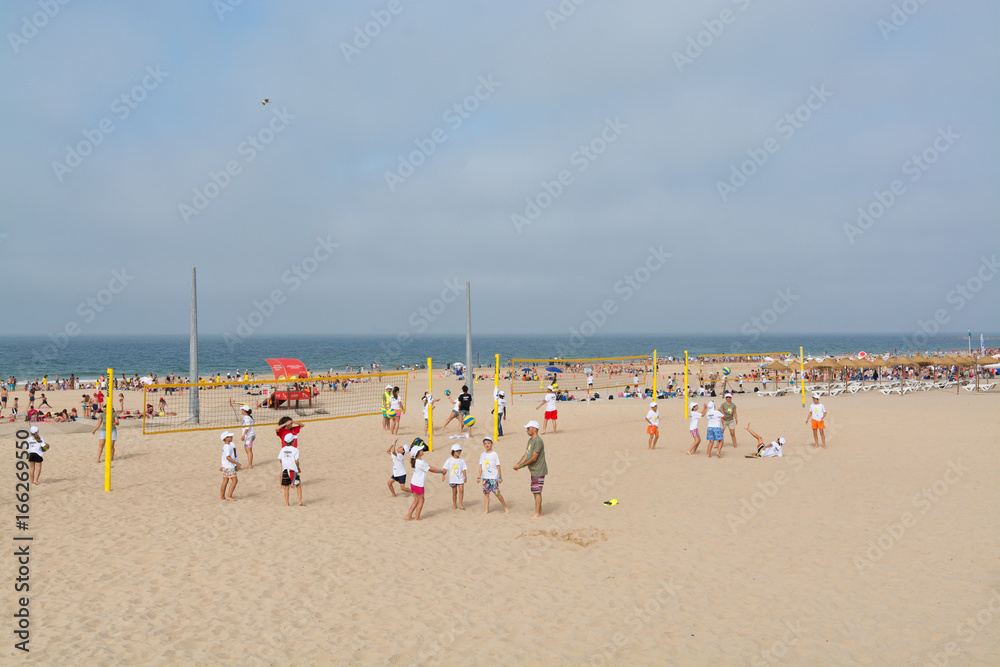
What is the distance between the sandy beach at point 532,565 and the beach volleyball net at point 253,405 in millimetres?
4299

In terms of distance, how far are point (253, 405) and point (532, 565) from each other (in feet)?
70.9

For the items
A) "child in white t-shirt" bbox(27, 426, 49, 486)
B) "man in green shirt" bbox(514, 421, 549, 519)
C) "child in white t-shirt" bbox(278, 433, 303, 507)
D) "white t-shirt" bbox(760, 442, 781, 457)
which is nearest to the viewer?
"man in green shirt" bbox(514, 421, 549, 519)

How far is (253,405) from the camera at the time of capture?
85.5 feet

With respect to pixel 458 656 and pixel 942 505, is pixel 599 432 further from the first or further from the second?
pixel 458 656

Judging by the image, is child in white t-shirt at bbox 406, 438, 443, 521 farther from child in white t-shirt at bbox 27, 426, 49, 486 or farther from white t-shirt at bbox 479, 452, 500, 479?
child in white t-shirt at bbox 27, 426, 49, 486

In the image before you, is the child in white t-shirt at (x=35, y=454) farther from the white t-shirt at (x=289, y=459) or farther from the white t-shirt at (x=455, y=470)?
the white t-shirt at (x=455, y=470)

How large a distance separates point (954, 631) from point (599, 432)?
11.7m

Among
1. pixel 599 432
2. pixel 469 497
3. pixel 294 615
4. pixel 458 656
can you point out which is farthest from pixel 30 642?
pixel 599 432

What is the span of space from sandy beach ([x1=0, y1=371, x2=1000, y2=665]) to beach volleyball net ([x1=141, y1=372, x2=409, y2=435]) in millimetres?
4299

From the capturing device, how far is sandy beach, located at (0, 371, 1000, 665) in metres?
5.54

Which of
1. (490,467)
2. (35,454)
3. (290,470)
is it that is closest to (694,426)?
(490,467)

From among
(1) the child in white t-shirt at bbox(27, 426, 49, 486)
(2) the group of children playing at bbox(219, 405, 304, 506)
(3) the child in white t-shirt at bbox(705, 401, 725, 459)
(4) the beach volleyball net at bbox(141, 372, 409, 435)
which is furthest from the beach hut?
(3) the child in white t-shirt at bbox(705, 401, 725, 459)

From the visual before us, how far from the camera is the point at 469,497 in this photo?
1084 cm

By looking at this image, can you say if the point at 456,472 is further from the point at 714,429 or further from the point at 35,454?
the point at 35,454
